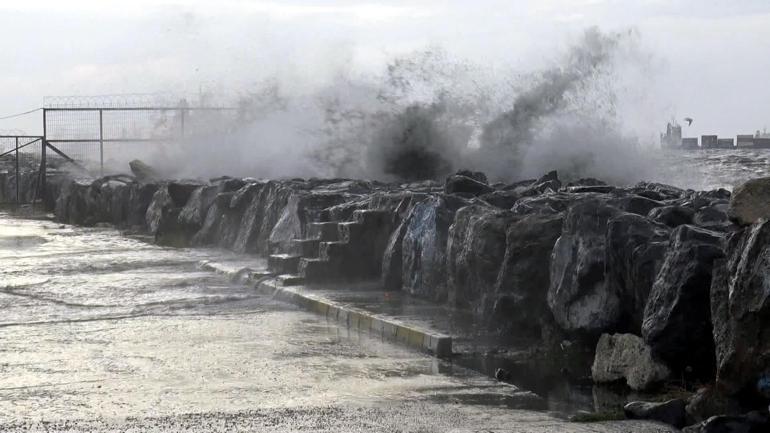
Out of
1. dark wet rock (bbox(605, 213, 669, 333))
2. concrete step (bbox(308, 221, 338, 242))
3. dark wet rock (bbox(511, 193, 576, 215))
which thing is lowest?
concrete step (bbox(308, 221, 338, 242))

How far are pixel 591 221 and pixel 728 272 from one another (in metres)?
3.20

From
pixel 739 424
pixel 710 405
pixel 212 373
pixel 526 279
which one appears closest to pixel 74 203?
pixel 526 279

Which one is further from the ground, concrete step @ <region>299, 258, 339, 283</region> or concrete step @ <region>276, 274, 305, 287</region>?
concrete step @ <region>299, 258, 339, 283</region>

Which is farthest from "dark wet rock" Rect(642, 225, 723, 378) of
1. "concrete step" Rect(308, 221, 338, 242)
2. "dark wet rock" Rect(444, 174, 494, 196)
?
"concrete step" Rect(308, 221, 338, 242)

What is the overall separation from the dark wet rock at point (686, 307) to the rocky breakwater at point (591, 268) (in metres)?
0.01

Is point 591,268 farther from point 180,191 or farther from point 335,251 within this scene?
point 180,191

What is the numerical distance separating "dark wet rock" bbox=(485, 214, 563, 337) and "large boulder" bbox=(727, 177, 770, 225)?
145 inches

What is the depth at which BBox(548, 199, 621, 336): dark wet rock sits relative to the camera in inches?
428

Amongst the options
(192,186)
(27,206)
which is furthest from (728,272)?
(27,206)

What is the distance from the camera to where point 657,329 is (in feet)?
30.6

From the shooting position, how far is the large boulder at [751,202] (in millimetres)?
8258

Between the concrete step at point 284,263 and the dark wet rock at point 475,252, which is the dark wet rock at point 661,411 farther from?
the concrete step at point 284,263

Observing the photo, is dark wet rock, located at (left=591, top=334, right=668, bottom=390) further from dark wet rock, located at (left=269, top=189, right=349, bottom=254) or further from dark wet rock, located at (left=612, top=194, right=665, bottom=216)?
dark wet rock, located at (left=269, top=189, right=349, bottom=254)

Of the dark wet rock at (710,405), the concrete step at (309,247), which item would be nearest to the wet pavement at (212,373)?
the dark wet rock at (710,405)
